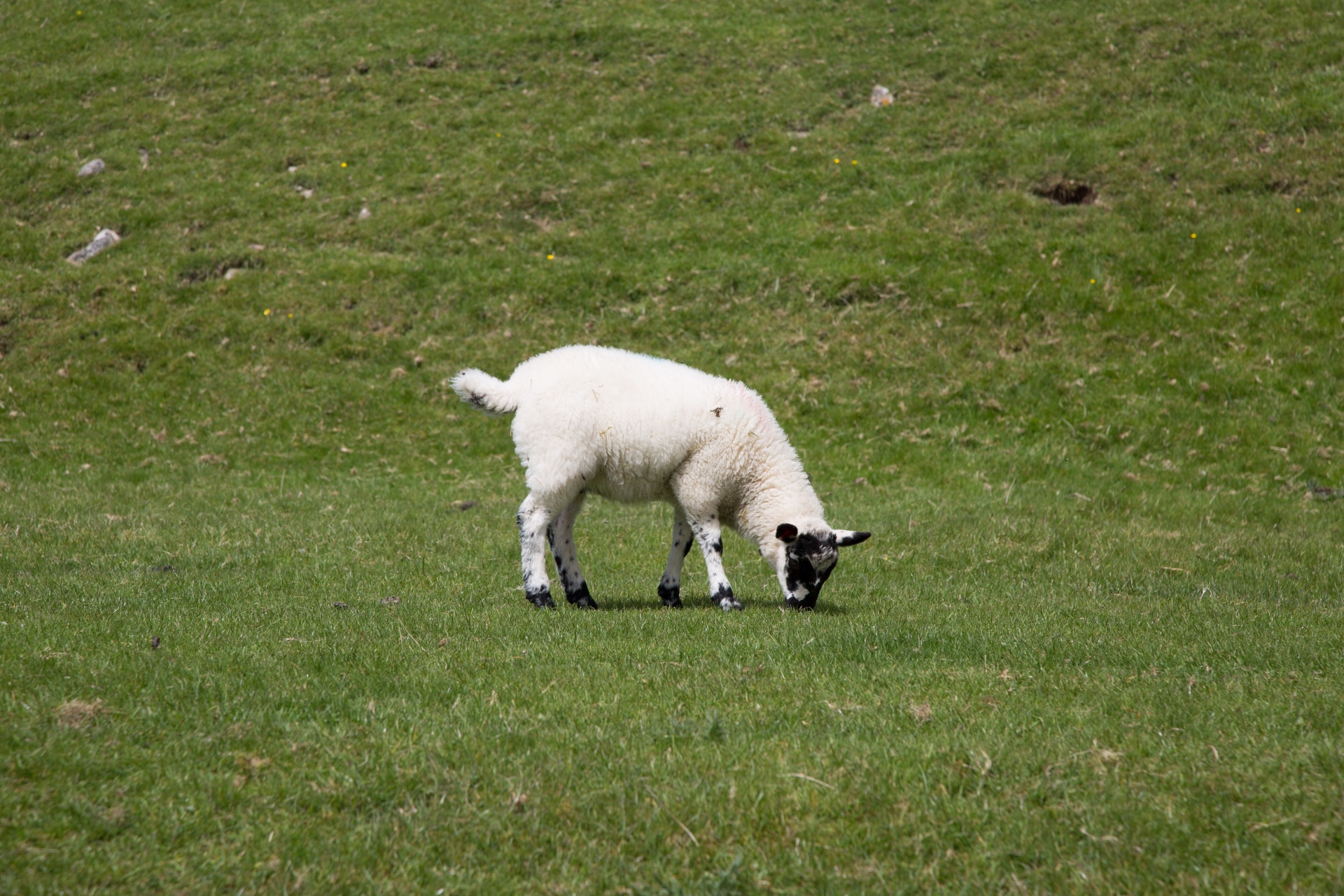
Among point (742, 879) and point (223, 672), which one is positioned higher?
point (742, 879)

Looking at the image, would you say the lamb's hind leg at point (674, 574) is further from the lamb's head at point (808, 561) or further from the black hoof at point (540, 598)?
the black hoof at point (540, 598)

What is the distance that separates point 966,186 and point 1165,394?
7.62m

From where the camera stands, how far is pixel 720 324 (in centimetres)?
2188

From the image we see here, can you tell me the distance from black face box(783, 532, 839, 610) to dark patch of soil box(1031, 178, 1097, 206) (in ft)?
52.9

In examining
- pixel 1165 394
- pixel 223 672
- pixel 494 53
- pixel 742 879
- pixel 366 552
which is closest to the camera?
pixel 742 879

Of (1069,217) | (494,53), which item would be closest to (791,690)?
(1069,217)

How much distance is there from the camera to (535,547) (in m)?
10.5

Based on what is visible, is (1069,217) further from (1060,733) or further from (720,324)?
(1060,733)

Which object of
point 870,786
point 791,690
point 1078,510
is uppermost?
point 870,786

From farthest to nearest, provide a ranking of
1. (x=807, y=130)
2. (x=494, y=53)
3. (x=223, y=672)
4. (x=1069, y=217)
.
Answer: (x=494, y=53)
(x=807, y=130)
(x=1069, y=217)
(x=223, y=672)

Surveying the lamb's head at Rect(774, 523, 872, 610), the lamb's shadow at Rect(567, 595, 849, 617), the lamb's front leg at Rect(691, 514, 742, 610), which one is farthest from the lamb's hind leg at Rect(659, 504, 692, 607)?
the lamb's head at Rect(774, 523, 872, 610)

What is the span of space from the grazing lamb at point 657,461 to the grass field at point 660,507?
77 cm

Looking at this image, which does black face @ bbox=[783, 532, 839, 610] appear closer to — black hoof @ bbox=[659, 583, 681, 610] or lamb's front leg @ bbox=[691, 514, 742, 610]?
lamb's front leg @ bbox=[691, 514, 742, 610]

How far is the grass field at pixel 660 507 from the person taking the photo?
5.31m
